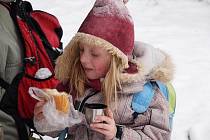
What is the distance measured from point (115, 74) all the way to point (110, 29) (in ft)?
0.69

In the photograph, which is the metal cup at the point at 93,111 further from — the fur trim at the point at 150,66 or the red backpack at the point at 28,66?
the red backpack at the point at 28,66

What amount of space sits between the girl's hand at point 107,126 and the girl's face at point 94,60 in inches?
8.9

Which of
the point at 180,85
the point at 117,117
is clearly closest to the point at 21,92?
the point at 117,117

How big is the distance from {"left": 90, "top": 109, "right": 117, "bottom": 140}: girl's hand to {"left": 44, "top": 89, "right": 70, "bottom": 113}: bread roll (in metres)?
0.17

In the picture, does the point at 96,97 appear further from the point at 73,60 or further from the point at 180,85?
the point at 180,85

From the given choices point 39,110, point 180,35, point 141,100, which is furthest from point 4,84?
point 180,35

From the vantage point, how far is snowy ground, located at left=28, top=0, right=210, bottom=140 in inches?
158

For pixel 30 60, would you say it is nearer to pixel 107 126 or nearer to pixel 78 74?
pixel 78 74

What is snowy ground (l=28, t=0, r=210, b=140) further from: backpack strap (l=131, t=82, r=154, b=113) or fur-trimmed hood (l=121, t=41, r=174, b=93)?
backpack strap (l=131, t=82, r=154, b=113)

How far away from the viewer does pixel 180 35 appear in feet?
19.5

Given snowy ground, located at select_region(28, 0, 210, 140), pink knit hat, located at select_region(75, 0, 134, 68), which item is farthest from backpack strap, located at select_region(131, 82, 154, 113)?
snowy ground, located at select_region(28, 0, 210, 140)

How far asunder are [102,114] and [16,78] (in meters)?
0.78

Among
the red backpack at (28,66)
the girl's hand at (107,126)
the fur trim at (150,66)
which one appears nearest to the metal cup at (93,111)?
the girl's hand at (107,126)

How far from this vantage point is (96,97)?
7.32 feet
